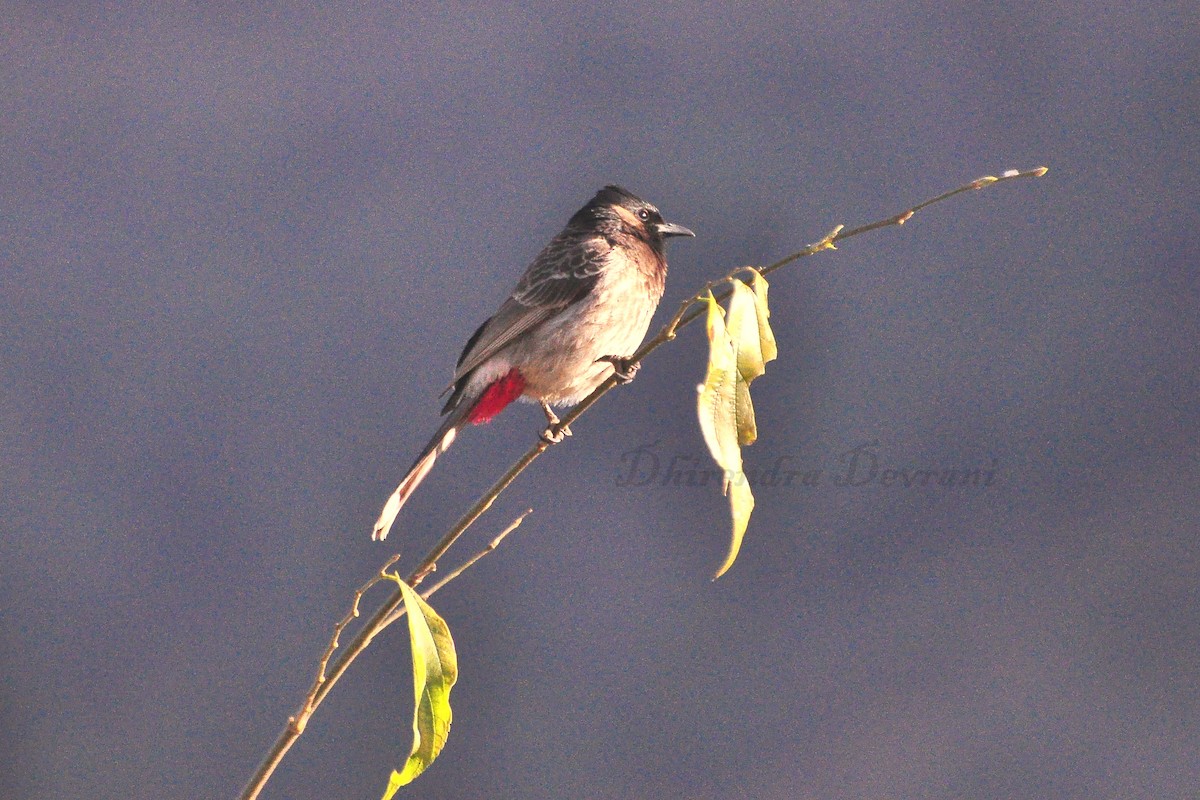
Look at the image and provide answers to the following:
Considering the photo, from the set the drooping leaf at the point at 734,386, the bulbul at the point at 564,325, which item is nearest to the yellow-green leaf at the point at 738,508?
the drooping leaf at the point at 734,386

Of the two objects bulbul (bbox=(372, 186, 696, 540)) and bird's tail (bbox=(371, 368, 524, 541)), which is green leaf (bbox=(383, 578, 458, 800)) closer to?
bird's tail (bbox=(371, 368, 524, 541))

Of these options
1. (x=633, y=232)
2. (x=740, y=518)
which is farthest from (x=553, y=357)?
(x=740, y=518)

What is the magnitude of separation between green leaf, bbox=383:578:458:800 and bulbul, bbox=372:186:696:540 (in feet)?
4.56

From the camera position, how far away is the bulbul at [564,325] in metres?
2.36

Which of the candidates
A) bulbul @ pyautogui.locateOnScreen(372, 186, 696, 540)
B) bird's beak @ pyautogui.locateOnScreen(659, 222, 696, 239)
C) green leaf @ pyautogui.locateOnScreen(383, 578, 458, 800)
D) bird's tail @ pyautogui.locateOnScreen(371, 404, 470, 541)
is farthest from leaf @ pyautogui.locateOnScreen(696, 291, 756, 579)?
bird's beak @ pyautogui.locateOnScreen(659, 222, 696, 239)

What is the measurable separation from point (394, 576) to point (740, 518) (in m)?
0.30

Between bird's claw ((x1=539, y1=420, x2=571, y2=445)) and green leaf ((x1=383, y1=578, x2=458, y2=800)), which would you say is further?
bird's claw ((x1=539, y1=420, x2=571, y2=445))

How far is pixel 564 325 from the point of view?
239 centimetres

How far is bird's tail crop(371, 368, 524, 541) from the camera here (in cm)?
185

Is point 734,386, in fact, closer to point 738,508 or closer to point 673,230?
point 738,508

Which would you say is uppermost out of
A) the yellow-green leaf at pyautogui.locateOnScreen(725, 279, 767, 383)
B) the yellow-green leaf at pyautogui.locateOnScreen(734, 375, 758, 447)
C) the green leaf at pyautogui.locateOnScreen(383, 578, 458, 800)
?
the yellow-green leaf at pyautogui.locateOnScreen(725, 279, 767, 383)

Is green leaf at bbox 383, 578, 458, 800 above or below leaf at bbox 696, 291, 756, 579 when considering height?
below

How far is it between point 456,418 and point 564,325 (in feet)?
1.21

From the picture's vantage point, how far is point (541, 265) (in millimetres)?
2512
